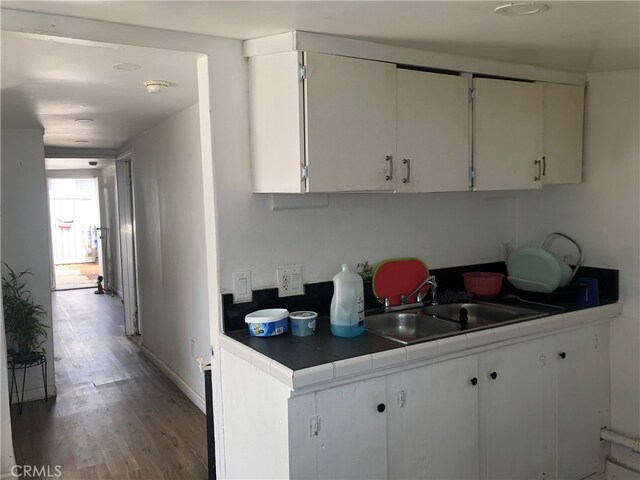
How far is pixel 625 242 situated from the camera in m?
2.81

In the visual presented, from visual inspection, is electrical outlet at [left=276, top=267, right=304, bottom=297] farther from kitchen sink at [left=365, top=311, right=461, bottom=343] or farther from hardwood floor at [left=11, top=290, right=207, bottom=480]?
hardwood floor at [left=11, top=290, right=207, bottom=480]

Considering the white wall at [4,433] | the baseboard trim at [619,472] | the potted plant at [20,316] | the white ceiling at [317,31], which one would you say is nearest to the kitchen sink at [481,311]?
the baseboard trim at [619,472]

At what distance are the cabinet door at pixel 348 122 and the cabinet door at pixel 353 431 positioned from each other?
2.48ft

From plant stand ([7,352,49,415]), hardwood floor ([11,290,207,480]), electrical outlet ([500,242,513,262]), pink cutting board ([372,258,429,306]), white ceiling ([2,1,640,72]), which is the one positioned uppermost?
white ceiling ([2,1,640,72])

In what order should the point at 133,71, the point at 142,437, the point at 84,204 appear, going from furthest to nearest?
the point at 84,204 → the point at 142,437 → the point at 133,71

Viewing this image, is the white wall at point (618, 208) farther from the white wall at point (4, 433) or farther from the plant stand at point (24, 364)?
the plant stand at point (24, 364)

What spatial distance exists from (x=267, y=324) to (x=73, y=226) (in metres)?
10.6

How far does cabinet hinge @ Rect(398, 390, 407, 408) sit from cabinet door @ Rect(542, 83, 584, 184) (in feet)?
4.59

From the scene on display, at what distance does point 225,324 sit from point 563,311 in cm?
156

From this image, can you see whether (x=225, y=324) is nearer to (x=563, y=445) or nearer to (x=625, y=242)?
(x=563, y=445)

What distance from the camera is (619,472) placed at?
9.13ft

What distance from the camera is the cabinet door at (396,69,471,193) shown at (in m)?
2.33

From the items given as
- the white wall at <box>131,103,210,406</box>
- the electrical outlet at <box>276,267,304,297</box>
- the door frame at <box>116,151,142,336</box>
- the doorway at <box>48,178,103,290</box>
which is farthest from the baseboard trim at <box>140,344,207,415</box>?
the doorway at <box>48,178,103,290</box>

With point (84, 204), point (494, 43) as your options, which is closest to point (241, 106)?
point (494, 43)
